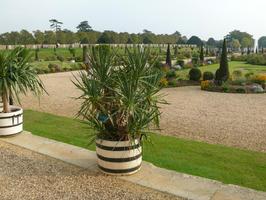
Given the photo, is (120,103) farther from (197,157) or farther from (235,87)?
(235,87)

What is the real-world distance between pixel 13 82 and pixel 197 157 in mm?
3770

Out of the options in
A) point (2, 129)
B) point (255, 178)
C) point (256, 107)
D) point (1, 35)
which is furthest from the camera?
point (1, 35)

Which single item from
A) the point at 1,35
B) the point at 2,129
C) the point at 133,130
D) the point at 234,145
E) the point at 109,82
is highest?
the point at 1,35

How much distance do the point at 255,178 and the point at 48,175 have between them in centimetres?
299

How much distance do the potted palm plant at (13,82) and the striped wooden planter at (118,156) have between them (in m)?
2.51

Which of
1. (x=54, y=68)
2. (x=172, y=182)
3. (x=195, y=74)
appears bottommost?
(x=172, y=182)

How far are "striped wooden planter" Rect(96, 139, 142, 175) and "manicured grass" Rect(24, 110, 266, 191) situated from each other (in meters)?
0.86

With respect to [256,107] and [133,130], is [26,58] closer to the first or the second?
[133,130]

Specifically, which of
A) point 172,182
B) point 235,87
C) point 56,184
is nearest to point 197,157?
point 172,182

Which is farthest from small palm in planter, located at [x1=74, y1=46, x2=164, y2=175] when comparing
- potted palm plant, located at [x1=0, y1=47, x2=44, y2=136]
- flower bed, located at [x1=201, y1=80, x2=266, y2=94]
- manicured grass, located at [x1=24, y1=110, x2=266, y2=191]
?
flower bed, located at [x1=201, y1=80, x2=266, y2=94]

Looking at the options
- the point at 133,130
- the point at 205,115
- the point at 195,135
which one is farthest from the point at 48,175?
the point at 205,115

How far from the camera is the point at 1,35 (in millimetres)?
54688

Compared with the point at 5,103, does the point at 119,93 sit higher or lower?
higher

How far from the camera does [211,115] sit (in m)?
9.77
